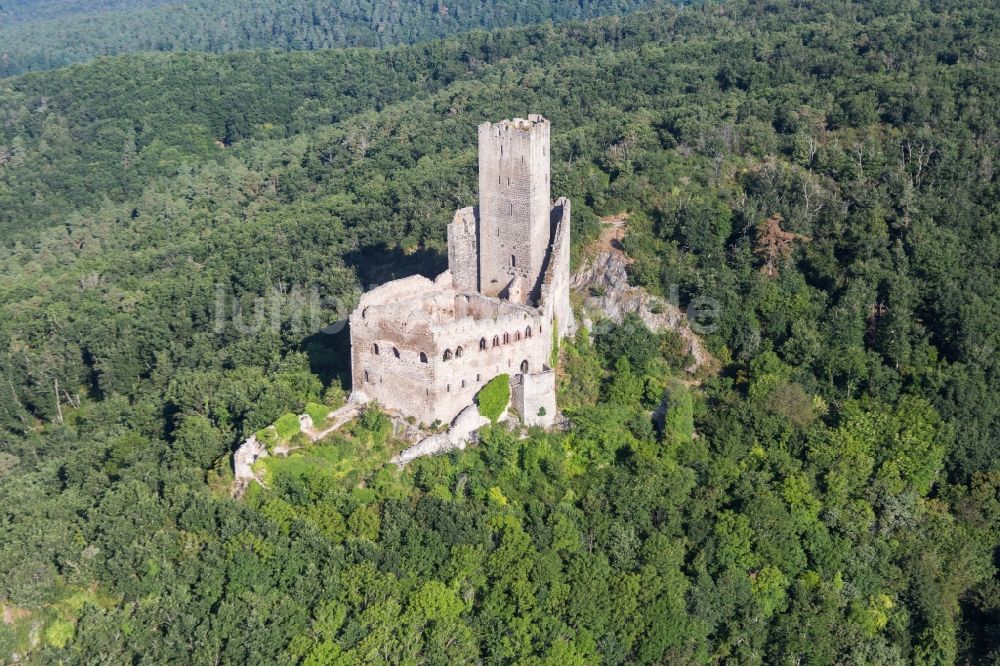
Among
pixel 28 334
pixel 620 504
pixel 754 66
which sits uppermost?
pixel 754 66

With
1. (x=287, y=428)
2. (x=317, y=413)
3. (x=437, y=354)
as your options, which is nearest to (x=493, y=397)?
(x=437, y=354)

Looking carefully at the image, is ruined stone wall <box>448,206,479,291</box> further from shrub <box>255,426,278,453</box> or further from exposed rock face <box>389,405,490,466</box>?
shrub <box>255,426,278,453</box>

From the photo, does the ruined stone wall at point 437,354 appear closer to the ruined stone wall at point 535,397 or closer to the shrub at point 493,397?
the shrub at point 493,397

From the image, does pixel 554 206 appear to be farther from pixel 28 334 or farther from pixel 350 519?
pixel 28 334

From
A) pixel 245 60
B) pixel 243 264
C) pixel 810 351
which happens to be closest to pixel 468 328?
pixel 810 351

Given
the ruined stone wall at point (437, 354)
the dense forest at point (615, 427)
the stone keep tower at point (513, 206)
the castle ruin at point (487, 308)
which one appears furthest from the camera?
the stone keep tower at point (513, 206)

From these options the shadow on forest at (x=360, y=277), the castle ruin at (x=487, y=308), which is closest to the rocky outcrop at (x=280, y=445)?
the castle ruin at (x=487, y=308)
